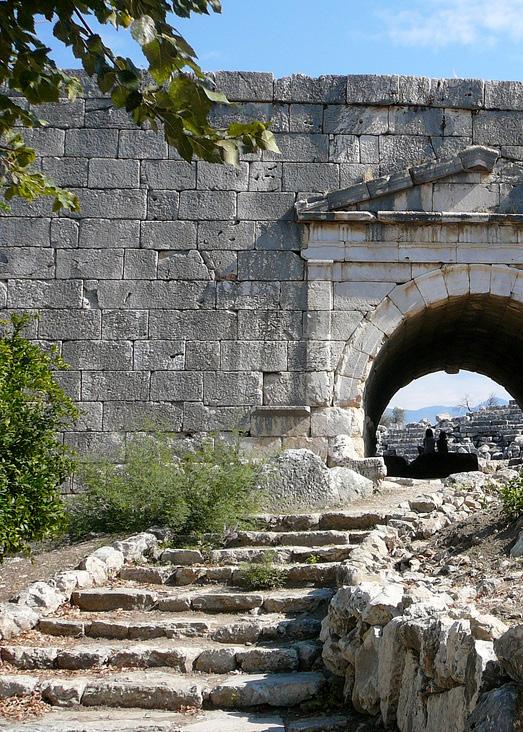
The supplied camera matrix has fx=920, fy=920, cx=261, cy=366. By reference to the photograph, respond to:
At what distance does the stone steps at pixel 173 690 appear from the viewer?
5.09 meters

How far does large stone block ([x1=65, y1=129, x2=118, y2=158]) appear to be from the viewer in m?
11.3

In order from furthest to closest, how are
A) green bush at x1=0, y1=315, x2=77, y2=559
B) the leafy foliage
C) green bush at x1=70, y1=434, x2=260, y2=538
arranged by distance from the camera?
green bush at x1=70, y1=434, x2=260, y2=538 < green bush at x1=0, y1=315, x2=77, y2=559 < the leafy foliage

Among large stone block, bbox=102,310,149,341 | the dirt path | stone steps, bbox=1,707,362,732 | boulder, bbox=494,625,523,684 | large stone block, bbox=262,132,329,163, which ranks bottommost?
stone steps, bbox=1,707,362,732

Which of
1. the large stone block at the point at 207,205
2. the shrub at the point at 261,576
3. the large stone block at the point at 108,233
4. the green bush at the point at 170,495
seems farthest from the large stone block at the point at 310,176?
the shrub at the point at 261,576

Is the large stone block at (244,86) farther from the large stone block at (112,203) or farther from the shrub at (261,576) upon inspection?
the shrub at (261,576)

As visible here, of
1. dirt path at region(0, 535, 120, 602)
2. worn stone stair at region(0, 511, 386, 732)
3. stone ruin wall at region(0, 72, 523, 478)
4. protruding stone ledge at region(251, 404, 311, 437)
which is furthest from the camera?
stone ruin wall at region(0, 72, 523, 478)

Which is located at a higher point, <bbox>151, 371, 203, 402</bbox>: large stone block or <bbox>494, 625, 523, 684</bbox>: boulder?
<bbox>151, 371, 203, 402</bbox>: large stone block

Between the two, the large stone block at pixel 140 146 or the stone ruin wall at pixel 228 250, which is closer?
the stone ruin wall at pixel 228 250

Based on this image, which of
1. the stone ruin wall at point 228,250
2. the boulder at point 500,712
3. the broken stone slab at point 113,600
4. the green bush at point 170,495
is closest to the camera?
the boulder at point 500,712

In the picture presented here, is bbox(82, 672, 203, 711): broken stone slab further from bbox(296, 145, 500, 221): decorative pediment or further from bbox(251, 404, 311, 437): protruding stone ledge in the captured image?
bbox(296, 145, 500, 221): decorative pediment

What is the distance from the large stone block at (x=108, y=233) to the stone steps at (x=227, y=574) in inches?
187

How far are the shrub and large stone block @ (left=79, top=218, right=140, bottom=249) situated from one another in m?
5.27

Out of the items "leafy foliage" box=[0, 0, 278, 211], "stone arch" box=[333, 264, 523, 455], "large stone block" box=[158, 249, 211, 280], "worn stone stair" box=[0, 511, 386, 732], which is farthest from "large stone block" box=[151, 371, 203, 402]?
"leafy foliage" box=[0, 0, 278, 211]

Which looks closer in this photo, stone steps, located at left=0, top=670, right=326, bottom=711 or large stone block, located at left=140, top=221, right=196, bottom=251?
stone steps, located at left=0, top=670, right=326, bottom=711
